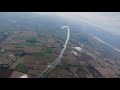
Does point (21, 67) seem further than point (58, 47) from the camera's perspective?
No

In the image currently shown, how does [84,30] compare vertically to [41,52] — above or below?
above

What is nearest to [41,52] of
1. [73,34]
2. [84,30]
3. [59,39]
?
[59,39]
